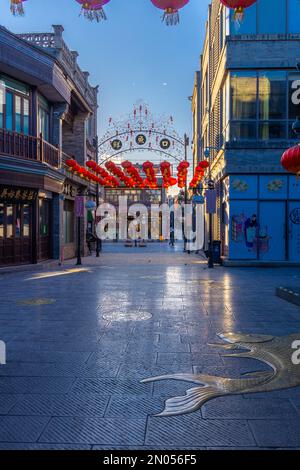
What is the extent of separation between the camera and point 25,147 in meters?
19.5

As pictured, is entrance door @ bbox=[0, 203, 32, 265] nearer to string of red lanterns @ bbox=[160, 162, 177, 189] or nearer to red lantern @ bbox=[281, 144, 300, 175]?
string of red lanterns @ bbox=[160, 162, 177, 189]

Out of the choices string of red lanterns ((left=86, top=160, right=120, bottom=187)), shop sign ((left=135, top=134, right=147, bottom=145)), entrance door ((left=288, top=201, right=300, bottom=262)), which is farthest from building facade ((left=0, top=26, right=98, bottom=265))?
entrance door ((left=288, top=201, right=300, bottom=262))

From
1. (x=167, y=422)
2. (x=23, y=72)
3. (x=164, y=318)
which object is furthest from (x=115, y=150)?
(x=167, y=422)

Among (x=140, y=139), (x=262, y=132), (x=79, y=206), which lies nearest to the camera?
(x=262, y=132)

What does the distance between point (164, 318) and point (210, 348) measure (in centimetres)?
238

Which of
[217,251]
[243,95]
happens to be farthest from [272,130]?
[217,251]

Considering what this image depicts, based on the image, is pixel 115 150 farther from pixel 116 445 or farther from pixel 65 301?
pixel 116 445

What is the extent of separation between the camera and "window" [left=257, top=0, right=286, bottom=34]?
20547mm

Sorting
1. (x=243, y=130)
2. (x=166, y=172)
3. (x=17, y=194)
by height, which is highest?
(x=243, y=130)

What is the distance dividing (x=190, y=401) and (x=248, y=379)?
1016mm

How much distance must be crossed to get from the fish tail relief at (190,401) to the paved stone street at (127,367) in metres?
0.08

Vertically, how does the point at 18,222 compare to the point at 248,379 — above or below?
above

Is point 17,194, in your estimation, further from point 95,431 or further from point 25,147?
point 95,431

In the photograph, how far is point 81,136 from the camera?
29.6 metres
